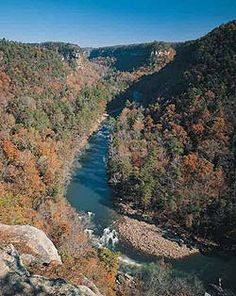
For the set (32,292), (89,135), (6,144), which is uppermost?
(32,292)

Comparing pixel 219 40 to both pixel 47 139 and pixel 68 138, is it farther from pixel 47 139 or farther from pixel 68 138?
pixel 47 139

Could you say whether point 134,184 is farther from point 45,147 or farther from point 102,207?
point 45,147

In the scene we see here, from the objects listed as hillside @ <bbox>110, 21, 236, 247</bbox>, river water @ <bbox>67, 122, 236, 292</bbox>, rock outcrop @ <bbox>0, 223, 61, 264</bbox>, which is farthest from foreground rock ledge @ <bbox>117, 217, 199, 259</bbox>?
rock outcrop @ <bbox>0, 223, 61, 264</bbox>

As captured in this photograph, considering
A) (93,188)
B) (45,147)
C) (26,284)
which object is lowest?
(93,188)

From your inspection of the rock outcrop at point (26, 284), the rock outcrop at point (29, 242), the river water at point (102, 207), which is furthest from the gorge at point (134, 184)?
the rock outcrop at point (29, 242)

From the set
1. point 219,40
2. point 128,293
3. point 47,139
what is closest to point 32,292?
point 128,293

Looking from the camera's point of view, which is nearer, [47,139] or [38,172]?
[38,172]

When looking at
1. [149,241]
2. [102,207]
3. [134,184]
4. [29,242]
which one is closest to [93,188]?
[134,184]
